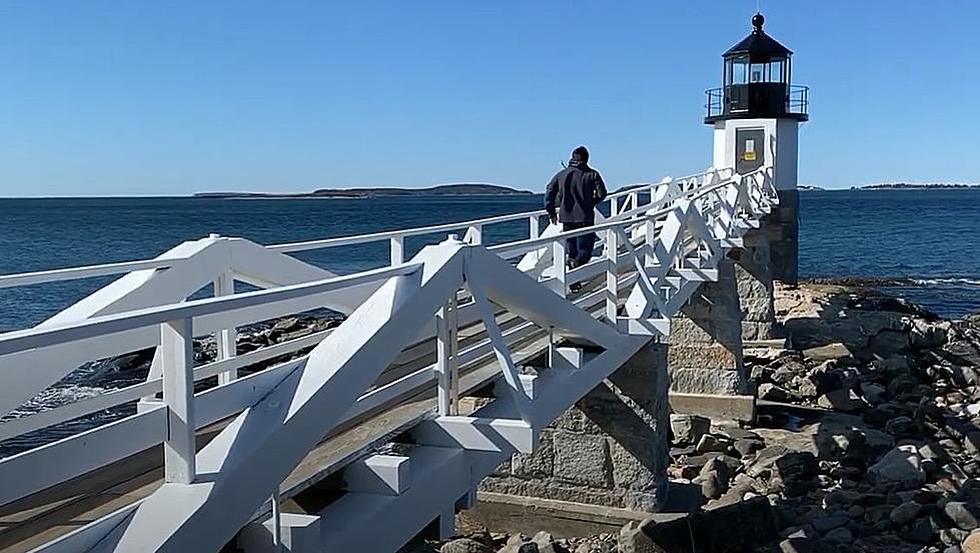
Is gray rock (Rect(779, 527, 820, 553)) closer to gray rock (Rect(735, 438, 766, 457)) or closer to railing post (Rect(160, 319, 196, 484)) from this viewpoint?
gray rock (Rect(735, 438, 766, 457))

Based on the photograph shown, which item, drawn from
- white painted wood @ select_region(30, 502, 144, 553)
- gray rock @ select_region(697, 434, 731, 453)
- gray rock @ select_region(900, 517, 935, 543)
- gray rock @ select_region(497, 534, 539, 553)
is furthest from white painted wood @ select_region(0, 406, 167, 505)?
gray rock @ select_region(697, 434, 731, 453)

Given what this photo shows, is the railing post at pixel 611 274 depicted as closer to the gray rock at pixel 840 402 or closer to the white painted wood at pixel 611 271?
the white painted wood at pixel 611 271

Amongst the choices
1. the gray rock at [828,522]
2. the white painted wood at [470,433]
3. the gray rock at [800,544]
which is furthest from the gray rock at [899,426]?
the white painted wood at [470,433]

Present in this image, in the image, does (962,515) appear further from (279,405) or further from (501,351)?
(279,405)

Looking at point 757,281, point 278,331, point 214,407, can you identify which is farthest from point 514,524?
point 278,331

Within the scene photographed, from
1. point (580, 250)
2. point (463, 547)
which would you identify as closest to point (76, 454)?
point (580, 250)

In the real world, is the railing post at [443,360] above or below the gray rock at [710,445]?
above

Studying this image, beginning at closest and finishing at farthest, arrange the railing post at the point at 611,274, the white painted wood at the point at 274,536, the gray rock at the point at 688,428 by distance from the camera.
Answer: the white painted wood at the point at 274,536 → the railing post at the point at 611,274 → the gray rock at the point at 688,428

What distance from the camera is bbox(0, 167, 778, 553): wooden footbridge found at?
3.20 m

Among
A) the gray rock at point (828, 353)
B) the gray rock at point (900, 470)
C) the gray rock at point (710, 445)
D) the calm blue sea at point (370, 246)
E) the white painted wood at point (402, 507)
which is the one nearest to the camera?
the white painted wood at point (402, 507)

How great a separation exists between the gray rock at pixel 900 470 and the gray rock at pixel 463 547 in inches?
190

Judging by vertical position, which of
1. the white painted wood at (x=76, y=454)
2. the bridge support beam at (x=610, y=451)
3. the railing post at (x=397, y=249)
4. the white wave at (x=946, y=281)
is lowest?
the white wave at (x=946, y=281)

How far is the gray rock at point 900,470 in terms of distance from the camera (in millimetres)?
11727

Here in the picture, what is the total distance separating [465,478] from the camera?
17.5ft
